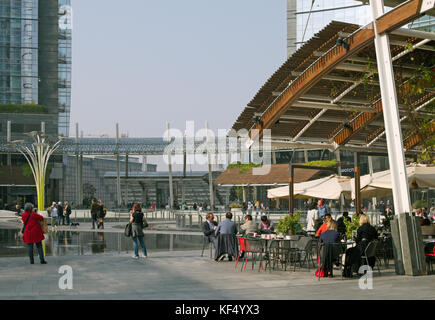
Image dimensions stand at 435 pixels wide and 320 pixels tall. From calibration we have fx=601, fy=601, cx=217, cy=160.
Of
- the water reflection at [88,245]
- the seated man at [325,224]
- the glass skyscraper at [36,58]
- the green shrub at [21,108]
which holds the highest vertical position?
the glass skyscraper at [36,58]

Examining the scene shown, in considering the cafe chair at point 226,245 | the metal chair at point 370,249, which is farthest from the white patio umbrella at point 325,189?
the metal chair at point 370,249

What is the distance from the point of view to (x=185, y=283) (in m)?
11.6

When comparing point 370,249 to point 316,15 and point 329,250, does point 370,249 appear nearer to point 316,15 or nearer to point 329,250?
point 329,250

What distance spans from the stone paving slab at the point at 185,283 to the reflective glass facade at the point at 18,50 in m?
75.5

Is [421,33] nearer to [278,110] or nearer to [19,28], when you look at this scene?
[278,110]

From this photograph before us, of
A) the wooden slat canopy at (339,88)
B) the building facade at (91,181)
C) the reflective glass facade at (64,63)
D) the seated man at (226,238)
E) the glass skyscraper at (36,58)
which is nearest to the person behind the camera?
the wooden slat canopy at (339,88)

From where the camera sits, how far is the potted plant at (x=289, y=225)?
50.5ft

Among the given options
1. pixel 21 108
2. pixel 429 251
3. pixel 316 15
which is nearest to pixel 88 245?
pixel 429 251

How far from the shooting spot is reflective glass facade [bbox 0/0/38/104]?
278ft

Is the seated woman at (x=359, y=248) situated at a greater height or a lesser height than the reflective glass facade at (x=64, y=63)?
lesser

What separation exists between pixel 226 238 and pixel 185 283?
4385 millimetres

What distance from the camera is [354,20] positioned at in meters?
76.5

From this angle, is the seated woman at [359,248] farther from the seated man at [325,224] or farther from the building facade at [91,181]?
the building facade at [91,181]
